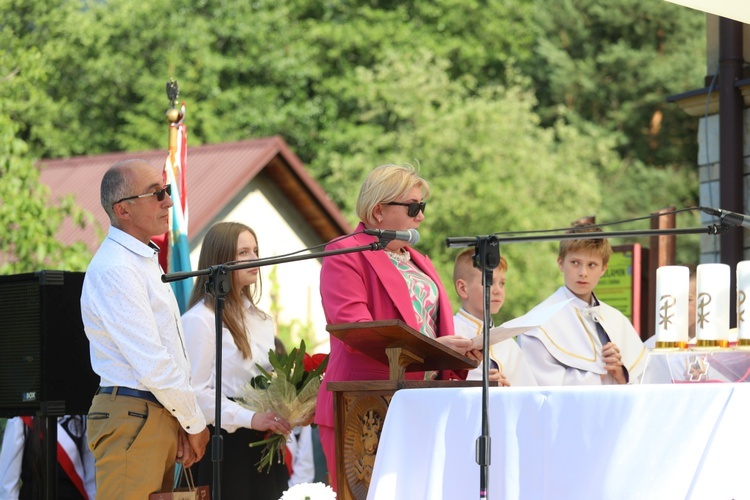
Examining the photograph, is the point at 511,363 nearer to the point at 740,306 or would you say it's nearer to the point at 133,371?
the point at 133,371

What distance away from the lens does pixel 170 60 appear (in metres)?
32.4

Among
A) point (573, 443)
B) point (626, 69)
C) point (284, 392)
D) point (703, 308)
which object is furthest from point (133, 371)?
point (626, 69)

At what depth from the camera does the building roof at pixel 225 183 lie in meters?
22.7

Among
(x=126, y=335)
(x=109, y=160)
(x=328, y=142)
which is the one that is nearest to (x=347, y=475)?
(x=126, y=335)

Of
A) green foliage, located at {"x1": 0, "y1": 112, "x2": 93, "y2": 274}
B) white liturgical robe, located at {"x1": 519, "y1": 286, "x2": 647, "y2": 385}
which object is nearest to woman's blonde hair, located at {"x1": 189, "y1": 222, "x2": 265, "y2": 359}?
white liturgical robe, located at {"x1": 519, "y1": 286, "x2": 647, "y2": 385}

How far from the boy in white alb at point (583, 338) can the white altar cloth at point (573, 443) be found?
80.4 inches

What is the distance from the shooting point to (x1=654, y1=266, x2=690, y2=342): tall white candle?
3809mm

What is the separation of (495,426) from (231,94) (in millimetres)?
28908

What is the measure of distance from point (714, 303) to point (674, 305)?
132 mm

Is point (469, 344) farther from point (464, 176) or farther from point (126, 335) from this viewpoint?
point (464, 176)

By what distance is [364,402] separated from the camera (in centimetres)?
431

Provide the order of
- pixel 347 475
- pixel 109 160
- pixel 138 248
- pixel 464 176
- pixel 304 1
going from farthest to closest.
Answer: pixel 304 1 → pixel 464 176 → pixel 109 160 → pixel 138 248 → pixel 347 475

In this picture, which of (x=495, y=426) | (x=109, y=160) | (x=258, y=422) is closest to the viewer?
(x=495, y=426)

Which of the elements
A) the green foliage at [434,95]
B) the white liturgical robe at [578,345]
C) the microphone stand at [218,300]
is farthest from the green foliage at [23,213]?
the green foliage at [434,95]
